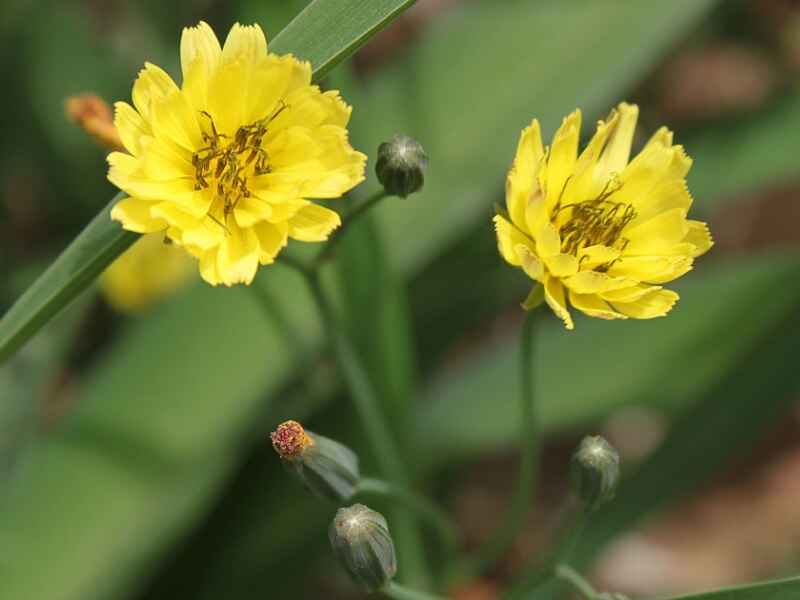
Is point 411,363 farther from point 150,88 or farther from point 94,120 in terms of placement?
point 150,88

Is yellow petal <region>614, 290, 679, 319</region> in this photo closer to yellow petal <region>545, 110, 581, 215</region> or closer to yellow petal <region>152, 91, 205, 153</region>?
yellow petal <region>545, 110, 581, 215</region>

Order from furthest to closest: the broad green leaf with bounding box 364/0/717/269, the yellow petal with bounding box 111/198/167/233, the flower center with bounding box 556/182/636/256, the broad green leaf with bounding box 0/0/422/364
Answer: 1. the broad green leaf with bounding box 364/0/717/269
2. the flower center with bounding box 556/182/636/256
3. the broad green leaf with bounding box 0/0/422/364
4. the yellow petal with bounding box 111/198/167/233

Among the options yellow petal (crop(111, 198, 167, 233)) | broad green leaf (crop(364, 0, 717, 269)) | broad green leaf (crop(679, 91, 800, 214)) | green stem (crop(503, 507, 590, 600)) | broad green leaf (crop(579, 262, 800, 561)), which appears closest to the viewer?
yellow petal (crop(111, 198, 167, 233))

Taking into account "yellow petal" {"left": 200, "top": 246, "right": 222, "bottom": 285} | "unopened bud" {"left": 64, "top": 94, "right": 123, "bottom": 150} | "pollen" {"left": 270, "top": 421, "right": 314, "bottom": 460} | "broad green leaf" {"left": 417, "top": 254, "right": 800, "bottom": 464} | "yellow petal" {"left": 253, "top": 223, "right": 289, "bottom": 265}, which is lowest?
"broad green leaf" {"left": 417, "top": 254, "right": 800, "bottom": 464}

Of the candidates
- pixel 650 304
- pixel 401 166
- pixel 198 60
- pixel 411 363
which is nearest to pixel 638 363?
pixel 411 363

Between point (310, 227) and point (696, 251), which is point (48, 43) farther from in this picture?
point (696, 251)

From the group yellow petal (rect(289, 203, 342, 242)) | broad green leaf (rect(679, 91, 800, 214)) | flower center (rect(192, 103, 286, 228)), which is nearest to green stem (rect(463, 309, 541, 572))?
yellow petal (rect(289, 203, 342, 242))

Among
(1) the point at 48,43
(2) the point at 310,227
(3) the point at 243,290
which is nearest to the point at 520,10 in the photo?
(3) the point at 243,290
